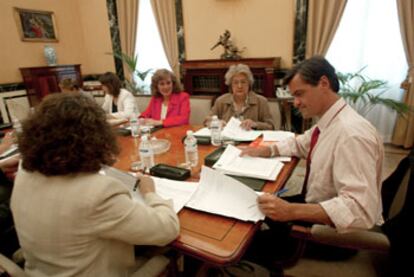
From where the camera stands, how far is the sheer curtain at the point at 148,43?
→ 4641 mm

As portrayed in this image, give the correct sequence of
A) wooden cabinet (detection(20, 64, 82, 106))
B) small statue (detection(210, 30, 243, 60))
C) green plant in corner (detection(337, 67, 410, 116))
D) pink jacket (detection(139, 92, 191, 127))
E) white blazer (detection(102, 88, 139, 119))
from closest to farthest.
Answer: pink jacket (detection(139, 92, 191, 127))
white blazer (detection(102, 88, 139, 119))
green plant in corner (detection(337, 67, 410, 116))
small statue (detection(210, 30, 243, 60))
wooden cabinet (detection(20, 64, 82, 106))

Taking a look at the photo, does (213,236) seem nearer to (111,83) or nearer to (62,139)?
(62,139)

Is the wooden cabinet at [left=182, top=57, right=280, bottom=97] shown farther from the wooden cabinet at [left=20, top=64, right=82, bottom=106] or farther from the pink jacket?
the wooden cabinet at [left=20, top=64, right=82, bottom=106]

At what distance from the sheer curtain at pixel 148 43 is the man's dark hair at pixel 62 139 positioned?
399cm

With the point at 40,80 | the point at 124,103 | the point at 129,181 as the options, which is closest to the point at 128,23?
the point at 40,80

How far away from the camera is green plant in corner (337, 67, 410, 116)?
323 centimetres

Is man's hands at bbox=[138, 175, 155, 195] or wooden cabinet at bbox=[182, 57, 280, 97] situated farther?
wooden cabinet at bbox=[182, 57, 280, 97]

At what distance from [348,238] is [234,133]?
111 centimetres

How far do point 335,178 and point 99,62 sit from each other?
207 inches

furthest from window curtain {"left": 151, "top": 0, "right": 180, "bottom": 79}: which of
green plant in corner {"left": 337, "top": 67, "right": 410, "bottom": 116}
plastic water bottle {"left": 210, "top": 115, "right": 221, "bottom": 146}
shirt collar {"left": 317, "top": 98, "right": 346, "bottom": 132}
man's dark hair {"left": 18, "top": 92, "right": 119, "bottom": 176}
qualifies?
man's dark hair {"left": 18, "top": 92, "right": 119, "bottom": 176}

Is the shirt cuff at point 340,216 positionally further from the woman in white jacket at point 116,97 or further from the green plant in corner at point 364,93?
the green plant in corner at point 364,93

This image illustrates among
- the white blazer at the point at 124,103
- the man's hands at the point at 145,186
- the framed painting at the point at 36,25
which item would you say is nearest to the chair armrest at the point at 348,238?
the man's hands at the point at 145,186

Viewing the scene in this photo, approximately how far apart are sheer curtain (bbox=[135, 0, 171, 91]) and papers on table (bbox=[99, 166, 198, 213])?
372cm

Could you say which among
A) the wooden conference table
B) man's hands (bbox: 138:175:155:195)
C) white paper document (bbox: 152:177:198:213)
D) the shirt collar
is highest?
the shirt collar
